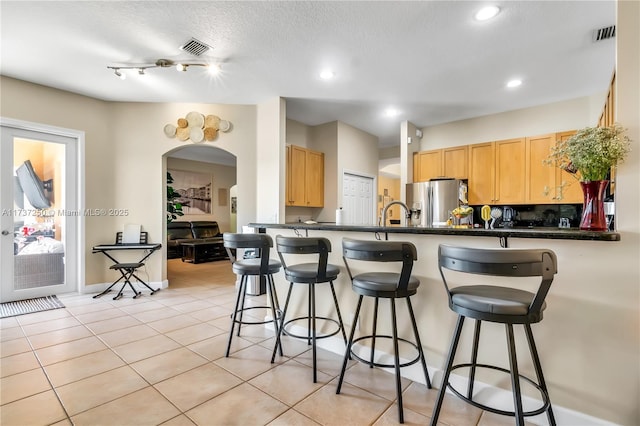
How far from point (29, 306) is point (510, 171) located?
6713 millimetres

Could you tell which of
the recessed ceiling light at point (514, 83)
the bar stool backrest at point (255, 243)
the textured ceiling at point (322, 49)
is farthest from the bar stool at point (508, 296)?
the recessed ceiling light at point (514, 83)

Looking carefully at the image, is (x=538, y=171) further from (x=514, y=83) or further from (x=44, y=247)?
(x=44, y=247)

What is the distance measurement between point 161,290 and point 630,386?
487cm

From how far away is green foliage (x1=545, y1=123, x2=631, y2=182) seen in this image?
141 centimetres

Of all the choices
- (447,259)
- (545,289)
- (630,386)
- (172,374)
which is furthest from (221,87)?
(630,386)

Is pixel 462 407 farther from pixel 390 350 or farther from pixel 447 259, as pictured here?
pixel 447 259

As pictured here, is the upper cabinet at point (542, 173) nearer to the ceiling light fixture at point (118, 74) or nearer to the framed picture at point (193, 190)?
the ceiling light fixture at point (118, 74)

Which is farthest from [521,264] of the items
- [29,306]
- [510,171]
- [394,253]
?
[29,306]

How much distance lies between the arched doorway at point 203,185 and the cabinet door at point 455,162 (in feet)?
16.5

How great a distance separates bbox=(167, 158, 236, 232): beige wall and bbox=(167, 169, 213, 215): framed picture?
0.37 feet

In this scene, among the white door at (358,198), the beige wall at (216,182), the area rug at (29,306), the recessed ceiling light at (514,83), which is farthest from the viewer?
the beige wall at (216,182)

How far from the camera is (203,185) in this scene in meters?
8.42

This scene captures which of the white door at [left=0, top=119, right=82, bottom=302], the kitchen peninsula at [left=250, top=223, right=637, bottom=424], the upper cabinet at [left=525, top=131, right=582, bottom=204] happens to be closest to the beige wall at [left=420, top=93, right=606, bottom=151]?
the upper cabinet at [left=525, top=131, right=582, bottom=204]

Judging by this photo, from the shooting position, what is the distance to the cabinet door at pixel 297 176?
4.76 metres
